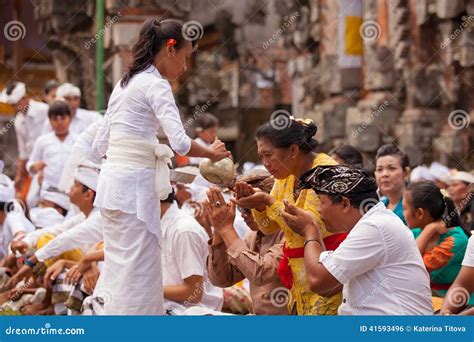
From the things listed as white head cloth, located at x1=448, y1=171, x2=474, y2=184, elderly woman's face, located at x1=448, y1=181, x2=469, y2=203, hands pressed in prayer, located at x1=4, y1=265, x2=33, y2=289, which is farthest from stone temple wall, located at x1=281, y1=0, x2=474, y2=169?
hands pressed in prayer, located at x1=4, y1=265, x2=33, y2=289

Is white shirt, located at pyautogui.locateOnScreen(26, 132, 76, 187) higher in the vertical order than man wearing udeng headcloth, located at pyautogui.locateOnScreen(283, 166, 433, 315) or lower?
lower

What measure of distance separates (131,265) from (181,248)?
2.08 ft

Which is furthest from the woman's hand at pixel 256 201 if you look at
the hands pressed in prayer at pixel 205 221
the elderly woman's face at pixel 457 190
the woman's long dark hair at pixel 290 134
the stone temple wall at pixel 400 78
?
the stone temple wall at pixel 400 78

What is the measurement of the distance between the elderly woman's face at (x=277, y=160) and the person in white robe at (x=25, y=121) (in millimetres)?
7136

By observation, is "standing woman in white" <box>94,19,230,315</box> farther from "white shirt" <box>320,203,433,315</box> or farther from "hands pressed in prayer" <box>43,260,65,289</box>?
"hands pressed in prayer" <box>43,260,65,289</box>

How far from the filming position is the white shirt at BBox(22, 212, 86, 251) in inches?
387

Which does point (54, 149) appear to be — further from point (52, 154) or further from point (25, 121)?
point (25, 121)

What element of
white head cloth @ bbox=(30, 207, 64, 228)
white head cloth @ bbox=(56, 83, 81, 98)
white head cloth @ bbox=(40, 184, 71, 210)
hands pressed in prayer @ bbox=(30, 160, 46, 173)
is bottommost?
white head cloth @ bbox=(30, 207, 64, 228)

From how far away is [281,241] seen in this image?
779 cm

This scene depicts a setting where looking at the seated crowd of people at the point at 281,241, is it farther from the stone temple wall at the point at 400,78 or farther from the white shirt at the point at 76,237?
the stone temple wall at the point at 400,78

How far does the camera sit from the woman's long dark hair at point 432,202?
852 centimetres

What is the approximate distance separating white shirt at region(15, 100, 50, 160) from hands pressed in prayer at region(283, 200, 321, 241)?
768cm

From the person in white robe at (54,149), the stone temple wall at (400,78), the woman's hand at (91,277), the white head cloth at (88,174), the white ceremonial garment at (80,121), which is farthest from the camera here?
the stone temple wall at (400,78)

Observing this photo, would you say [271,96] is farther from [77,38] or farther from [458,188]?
[458,188]
